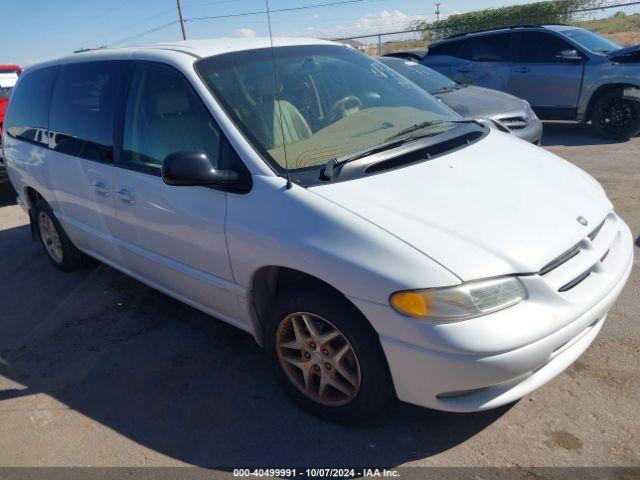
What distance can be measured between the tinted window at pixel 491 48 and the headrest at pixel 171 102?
311 inches

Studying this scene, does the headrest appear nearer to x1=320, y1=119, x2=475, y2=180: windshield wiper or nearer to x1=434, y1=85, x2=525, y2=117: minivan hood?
x1=320, y1=119, x2=475, y2=180: windshield wiper

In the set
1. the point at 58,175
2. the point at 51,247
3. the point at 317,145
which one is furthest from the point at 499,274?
the point at 51,247

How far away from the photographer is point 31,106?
463 centimetres

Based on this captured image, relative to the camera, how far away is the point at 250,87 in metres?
3.03

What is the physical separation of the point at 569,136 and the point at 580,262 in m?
7.62

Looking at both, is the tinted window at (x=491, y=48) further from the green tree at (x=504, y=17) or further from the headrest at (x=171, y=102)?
the green tree at (x=504, y=17)

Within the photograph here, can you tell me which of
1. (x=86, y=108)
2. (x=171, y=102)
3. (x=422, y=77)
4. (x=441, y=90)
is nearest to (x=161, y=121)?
(x=171, y=102)

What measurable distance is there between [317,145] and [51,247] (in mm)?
3294

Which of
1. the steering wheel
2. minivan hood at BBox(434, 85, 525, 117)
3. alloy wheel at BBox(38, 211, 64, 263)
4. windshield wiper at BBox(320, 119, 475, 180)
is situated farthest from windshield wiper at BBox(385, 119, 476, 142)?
minivan hood at BBox(434, 85, 525, 117)

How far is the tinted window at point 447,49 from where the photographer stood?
33.2 ft

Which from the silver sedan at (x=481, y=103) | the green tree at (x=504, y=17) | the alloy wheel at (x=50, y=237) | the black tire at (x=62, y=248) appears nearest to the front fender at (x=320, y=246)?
the black tire at (x=62, y=248)

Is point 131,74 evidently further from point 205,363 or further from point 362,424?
point 362,424

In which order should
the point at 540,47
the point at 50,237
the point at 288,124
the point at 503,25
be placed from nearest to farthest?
the point at 288,124 → the point at 50,237 → the point at 540,47 → the point at 503,25

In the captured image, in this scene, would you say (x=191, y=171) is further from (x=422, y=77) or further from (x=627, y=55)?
(x=627, y=55)
